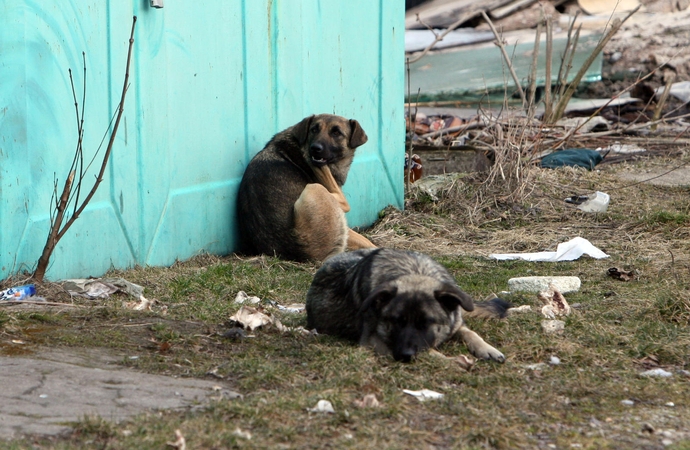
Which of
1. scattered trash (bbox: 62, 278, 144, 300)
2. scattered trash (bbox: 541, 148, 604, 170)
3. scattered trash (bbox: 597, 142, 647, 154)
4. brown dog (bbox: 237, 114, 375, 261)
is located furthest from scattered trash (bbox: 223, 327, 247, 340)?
scattered trash (bbox: 597, 142, 647, 154)

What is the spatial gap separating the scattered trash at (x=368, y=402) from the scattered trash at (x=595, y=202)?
712cm

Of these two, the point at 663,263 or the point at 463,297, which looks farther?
the point at 663,263

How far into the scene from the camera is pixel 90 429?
3768 mm

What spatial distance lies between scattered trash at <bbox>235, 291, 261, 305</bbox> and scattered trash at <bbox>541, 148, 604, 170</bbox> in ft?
22.8

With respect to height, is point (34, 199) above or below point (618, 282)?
above

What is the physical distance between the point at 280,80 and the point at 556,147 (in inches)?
226

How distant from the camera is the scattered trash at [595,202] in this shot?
10.8 metres

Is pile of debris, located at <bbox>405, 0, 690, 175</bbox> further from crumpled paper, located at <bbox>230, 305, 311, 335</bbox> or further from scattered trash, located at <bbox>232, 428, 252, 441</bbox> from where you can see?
scattered trash, located at <bbox>232, 428, 252, 441</bbox>

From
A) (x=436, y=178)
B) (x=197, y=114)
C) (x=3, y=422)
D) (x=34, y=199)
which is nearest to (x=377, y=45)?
(x=436, y=178)

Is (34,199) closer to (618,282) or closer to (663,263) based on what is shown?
(618,282)

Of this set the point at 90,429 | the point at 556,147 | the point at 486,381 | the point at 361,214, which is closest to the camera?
the point at 90,429

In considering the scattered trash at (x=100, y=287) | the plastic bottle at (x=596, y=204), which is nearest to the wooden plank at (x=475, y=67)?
the plastic bottle at (x=596, y=204)

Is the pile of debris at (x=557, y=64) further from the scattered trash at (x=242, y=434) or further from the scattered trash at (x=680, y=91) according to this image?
the scattered trash at (x=242, y=434)

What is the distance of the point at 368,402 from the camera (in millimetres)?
4242
